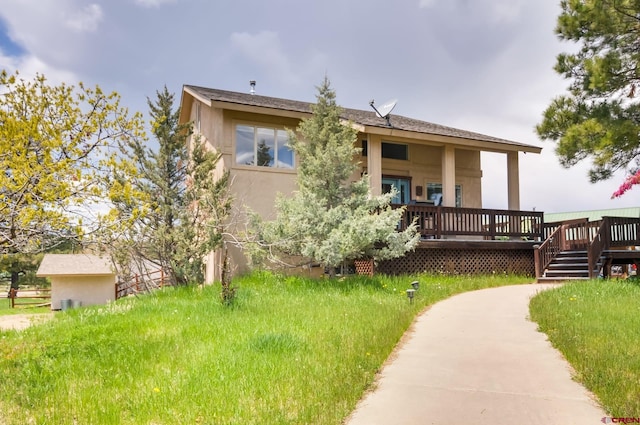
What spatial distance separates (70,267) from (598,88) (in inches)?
1198

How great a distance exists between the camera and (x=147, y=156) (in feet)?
48.7

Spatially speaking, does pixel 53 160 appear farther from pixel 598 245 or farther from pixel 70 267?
pixel 70 267

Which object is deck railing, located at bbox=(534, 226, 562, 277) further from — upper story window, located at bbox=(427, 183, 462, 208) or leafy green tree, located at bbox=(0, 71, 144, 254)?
leafy green tree, located at bbox=(0, 71, 144, 254)

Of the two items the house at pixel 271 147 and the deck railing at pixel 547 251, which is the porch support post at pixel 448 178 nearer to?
the house at pixel 271 147

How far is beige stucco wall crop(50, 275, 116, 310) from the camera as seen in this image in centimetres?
3064

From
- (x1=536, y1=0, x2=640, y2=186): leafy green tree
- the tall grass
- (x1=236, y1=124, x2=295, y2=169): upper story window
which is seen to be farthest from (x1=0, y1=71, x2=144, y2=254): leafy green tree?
(x1=536, y1=0, x2=640, y2=186): leafy green tree

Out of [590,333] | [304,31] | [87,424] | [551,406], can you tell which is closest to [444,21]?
[304,31]

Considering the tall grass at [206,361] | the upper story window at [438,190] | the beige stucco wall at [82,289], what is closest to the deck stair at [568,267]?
the upper story window at [438,190]

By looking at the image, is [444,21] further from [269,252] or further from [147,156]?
[147,156]

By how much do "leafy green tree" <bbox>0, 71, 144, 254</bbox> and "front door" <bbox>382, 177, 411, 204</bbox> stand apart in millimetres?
13483

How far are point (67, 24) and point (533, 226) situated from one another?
16.1 metres

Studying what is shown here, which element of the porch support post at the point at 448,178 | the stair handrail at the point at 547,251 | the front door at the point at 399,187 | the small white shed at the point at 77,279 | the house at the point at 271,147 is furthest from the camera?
the small white shed at the point at 77,279

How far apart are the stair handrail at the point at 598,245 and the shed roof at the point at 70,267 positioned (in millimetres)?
26287

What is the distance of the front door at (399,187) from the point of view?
19594 mm
